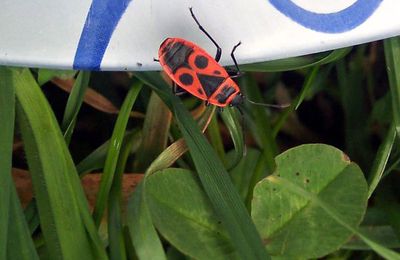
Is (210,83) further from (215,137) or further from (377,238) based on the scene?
(377,238)

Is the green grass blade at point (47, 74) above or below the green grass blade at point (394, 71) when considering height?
above

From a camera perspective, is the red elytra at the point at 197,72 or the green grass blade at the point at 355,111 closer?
the red elytra at the point at 197,72

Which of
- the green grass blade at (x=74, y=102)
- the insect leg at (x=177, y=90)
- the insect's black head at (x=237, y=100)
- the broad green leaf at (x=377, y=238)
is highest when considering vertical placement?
the green grass blade at (x=74, y=102)

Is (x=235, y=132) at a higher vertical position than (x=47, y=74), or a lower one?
lower

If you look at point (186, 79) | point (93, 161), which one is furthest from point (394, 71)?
point (93, 161)

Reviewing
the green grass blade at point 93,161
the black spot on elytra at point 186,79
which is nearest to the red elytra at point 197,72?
the black spot on elytra at point 186,79

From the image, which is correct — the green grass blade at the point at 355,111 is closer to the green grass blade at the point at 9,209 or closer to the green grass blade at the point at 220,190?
the green grass blade at the point at 220,190
